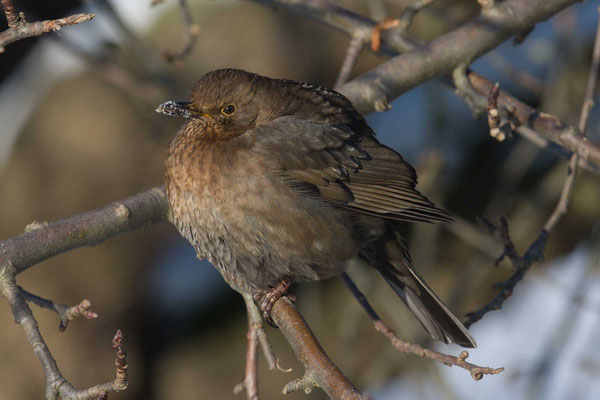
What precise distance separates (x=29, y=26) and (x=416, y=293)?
2001mm

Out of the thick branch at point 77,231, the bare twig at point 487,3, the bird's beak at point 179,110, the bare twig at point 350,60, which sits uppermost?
the bare twig at point 487,3

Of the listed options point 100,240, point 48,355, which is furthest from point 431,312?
point 48,355

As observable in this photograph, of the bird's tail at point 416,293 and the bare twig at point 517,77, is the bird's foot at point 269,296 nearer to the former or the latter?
the bird's tail at point 416,293

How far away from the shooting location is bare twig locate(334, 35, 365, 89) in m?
3.48

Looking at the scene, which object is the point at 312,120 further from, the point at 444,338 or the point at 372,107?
the point at 444,338

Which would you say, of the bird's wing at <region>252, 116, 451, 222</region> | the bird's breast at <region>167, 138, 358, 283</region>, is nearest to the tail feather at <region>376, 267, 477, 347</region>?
the bird's wing at <region>252, 116, 451, 222</region>

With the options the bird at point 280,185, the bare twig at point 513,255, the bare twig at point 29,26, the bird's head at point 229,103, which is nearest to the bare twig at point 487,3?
the bare twig at point 513,255

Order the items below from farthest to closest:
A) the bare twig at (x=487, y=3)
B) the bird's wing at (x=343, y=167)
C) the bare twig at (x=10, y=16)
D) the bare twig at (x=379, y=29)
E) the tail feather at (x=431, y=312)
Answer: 1. the bare twig at (x=379, y=29)
2. the bare twig at (x=487, y=3)
3. the tail feather at (x=431, y=312)
4. the bird's wing at (x=343, y=167)
5. the bare twig at (x=10, y=16)

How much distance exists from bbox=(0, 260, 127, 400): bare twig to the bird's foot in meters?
0.90

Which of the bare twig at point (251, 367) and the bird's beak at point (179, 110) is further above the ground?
the bird's beak at point (179, 110)

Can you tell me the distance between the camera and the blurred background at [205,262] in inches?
177

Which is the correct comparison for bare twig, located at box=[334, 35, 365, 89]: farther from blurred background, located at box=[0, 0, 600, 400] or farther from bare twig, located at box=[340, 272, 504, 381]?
bare twig, located at box=[340, 272, 504, 381]

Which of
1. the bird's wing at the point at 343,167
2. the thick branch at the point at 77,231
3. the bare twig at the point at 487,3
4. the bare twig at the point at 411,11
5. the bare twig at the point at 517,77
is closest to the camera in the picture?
the thick branch at the point at 77,231

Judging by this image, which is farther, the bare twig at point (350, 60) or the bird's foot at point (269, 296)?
the bare twig at point (350, 60)
